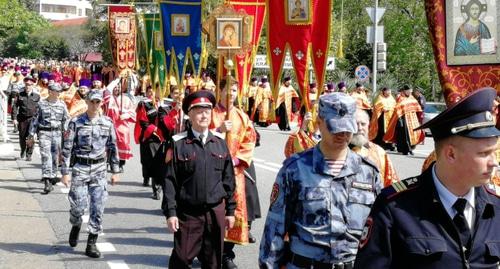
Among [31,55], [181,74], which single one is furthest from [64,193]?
[31,55]

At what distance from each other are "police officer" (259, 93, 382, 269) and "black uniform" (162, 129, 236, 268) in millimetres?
2075

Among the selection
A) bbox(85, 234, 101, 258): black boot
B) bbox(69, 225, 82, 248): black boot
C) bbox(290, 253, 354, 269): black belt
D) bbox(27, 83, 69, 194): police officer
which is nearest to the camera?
bbox(290, 253, 354, 269): black belt

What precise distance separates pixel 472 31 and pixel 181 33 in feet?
25.4

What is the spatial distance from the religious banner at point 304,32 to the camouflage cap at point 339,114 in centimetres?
395

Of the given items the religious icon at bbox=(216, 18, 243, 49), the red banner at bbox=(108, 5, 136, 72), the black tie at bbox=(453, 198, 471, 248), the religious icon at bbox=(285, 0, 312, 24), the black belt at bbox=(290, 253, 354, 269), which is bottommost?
the black belt at bbox=(290, 253, 354, 269)

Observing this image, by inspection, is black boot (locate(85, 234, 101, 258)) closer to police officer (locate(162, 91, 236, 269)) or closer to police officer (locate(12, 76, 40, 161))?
police officer (locate(162, 91, 236, 269))

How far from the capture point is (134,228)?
388 inches

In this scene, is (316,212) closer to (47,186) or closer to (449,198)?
(449,198)

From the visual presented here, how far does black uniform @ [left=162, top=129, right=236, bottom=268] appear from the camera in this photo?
6.20 metres

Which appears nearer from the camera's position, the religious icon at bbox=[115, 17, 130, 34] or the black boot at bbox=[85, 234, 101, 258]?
the black boot at bbox=[85, 234, 101, 258]

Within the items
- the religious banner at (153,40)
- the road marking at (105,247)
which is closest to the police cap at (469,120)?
the road marking at (105,247)

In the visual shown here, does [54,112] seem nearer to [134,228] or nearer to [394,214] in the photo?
[134,228]

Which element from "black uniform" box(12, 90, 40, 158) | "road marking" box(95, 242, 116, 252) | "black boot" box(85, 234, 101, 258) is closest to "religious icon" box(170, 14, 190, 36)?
"road marking" box(95, 242, 116, 252)

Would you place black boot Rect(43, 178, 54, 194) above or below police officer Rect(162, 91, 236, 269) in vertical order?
below
